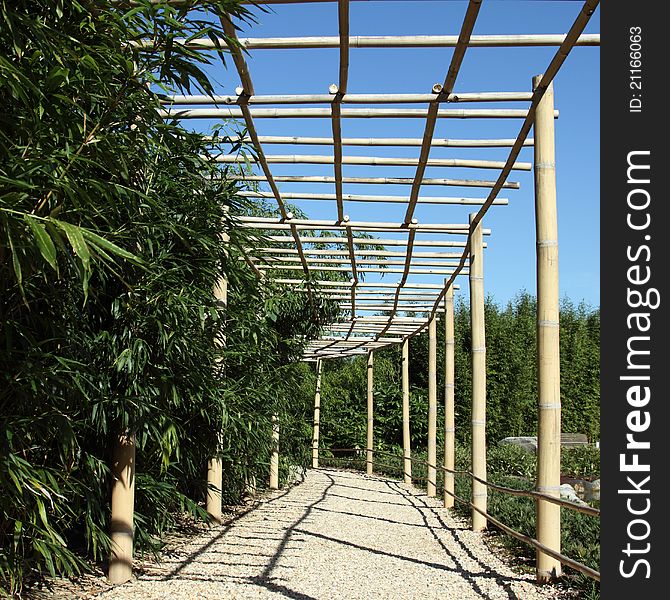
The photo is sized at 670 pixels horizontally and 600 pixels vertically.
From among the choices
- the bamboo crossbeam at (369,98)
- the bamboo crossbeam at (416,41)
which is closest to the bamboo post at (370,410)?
the bamboo crossbeam at (369,98)

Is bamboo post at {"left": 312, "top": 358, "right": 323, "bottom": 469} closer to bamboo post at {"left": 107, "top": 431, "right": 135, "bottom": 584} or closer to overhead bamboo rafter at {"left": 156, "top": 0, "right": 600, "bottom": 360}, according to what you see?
overhead bamboo rafter at {"left": 156, "top": 0, "right": 600, "bottom": 360}

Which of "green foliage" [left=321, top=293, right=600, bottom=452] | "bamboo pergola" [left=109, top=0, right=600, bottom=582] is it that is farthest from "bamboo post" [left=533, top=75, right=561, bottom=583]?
"green foliage" [left=321, top=293, right=600, bottom=452]

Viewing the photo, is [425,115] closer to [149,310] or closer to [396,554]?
[149,310]

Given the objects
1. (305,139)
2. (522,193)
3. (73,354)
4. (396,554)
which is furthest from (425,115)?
(396,554)

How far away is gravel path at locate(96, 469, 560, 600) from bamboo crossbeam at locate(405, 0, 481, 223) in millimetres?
3033

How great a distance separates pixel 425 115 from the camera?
5348mm

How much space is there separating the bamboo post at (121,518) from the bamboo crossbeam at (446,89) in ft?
9.44

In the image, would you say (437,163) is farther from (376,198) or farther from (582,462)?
(582,462)

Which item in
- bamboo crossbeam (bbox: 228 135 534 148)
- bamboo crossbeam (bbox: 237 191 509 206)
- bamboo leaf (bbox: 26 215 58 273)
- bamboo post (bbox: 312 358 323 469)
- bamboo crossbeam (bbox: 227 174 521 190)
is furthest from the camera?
bamboo post (bbox: 312 358 323 469)

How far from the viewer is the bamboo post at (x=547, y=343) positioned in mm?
4996

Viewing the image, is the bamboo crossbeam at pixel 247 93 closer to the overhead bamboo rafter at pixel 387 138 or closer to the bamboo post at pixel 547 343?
the overhead bamboo rafter at pixel 387 138

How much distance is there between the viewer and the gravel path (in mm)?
5117

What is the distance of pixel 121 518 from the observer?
5.24 meters

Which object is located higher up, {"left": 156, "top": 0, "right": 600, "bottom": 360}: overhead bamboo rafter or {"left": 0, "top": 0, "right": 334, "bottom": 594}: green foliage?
{"left": 156, "top": 0, "right": 600, "bottom": 360}: overhead bamboo rafter
